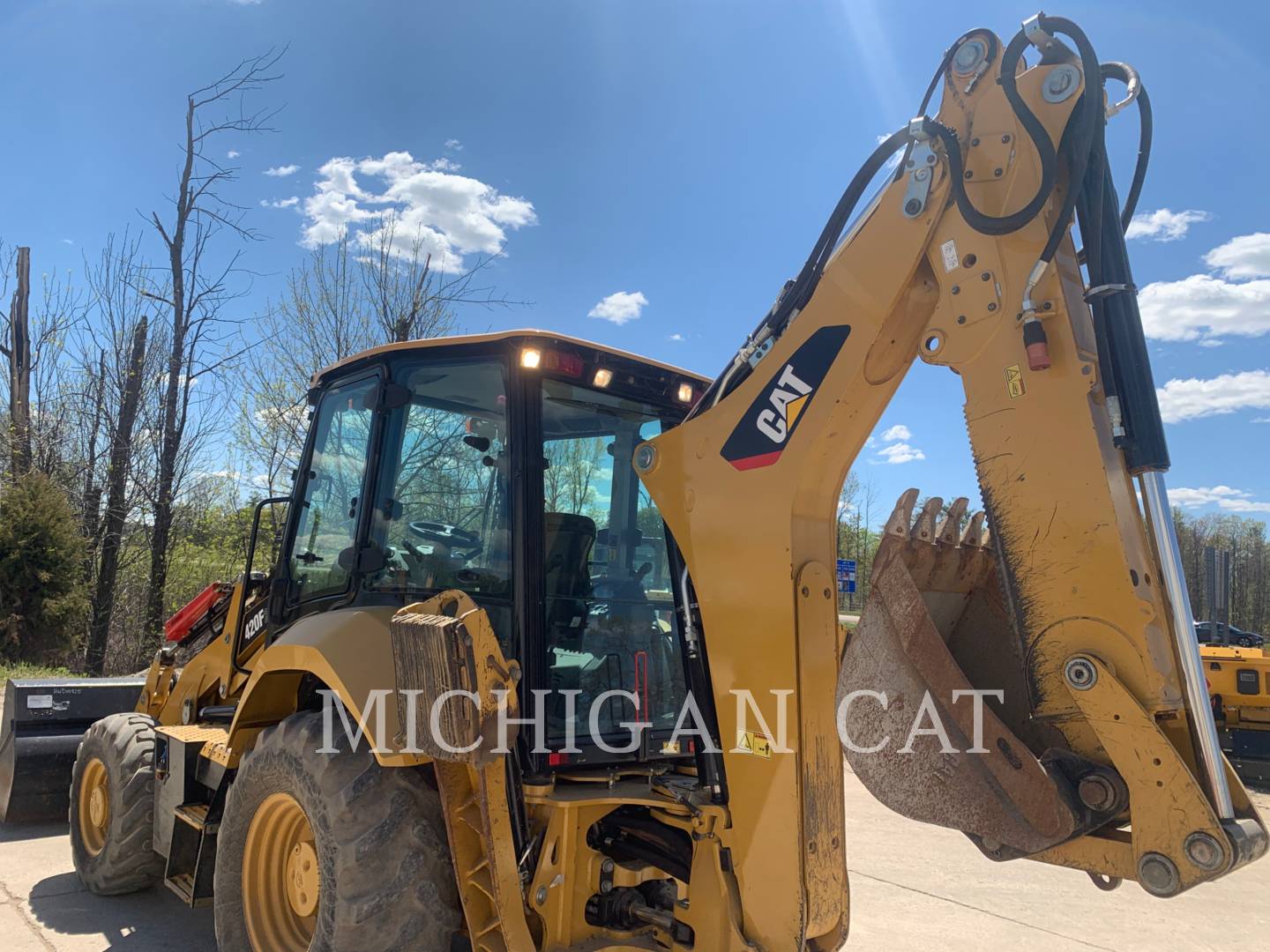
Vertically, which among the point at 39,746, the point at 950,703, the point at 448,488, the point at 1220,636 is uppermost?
the point at 448,488

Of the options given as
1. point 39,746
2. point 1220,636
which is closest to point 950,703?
point 39,746

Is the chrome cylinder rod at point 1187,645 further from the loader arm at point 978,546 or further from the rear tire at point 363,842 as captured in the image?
the rear tire at point 363,842

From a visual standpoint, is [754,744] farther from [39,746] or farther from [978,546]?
[39,746]

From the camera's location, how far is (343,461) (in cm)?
423

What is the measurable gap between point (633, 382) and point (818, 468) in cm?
119

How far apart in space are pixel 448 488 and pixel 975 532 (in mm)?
1979

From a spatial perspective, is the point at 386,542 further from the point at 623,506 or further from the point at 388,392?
the point at 623,506

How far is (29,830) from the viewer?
634 centimetres

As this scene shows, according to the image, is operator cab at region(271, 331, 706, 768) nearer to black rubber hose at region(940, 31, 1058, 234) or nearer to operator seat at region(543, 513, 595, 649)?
operator seat at region(543, 513, 595, 649)

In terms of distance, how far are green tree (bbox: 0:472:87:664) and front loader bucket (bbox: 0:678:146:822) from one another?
9.05 metres

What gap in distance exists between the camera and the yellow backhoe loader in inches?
89.4

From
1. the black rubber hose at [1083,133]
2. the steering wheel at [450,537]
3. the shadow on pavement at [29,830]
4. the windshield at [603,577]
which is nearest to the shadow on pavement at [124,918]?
the shadow on pavement at [29,830]

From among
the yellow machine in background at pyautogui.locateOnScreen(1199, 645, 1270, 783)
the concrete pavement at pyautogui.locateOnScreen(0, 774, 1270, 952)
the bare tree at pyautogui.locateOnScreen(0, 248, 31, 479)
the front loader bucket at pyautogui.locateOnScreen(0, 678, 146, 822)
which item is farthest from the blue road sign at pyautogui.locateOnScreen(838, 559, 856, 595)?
the bare tree at pyautogui.locateOnScreen(0, 248, 31, 479)

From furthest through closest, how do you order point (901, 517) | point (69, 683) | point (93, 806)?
point (69, 683)
point (93, 806)
point (901, 517)
